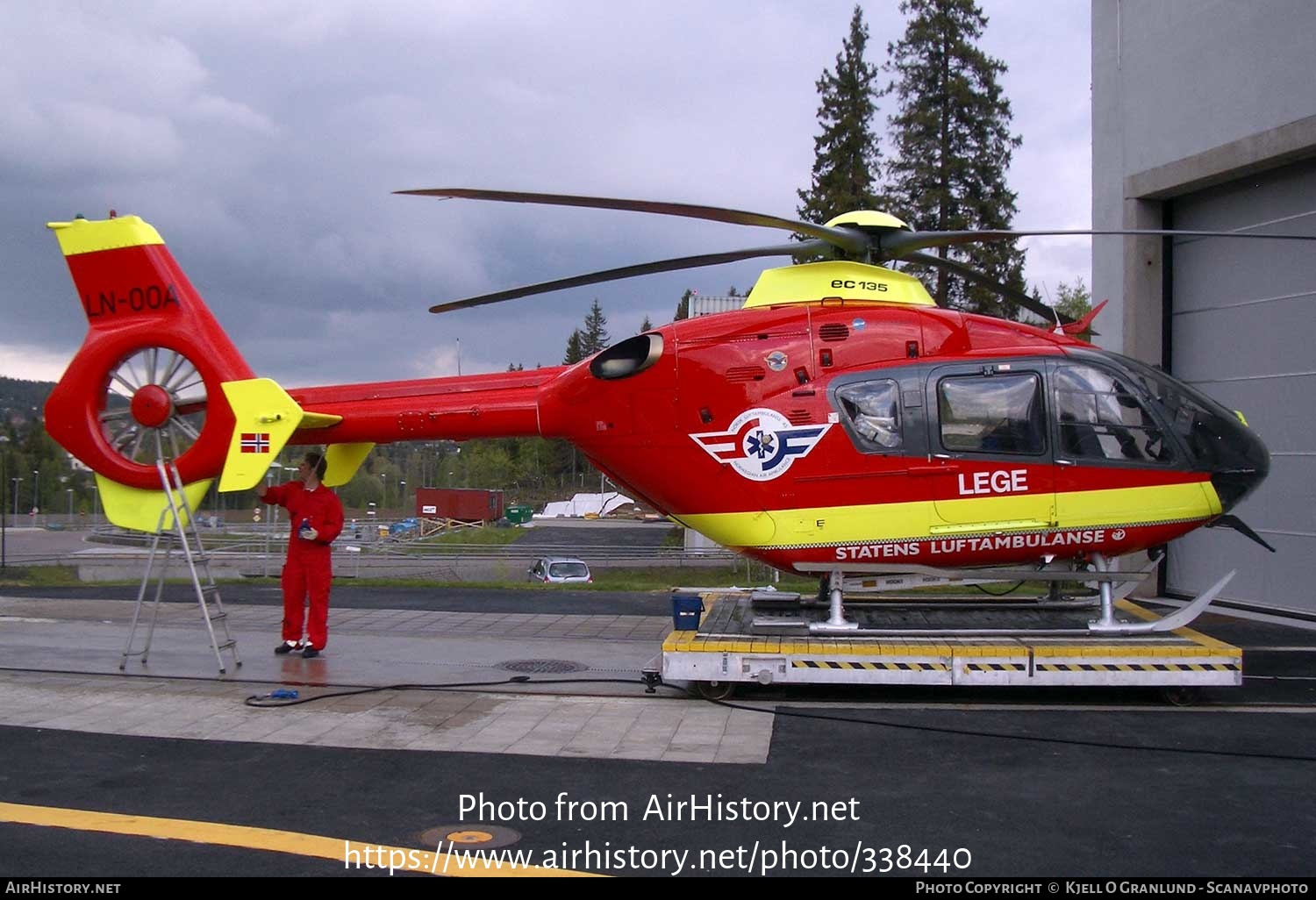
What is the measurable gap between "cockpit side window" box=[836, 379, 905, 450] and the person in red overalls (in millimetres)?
5709

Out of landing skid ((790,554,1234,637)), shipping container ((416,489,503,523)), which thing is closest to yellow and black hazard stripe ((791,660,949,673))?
landing skid ((790,554,1234,637))

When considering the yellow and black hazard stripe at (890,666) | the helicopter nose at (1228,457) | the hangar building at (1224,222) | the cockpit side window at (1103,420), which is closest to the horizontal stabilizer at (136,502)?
the yellow and black hazard stripe at (890,666)

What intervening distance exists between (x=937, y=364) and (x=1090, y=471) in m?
1.65

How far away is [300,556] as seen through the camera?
36.8 feet

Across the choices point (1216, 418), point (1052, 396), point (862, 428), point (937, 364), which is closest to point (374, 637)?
point (862, 428)

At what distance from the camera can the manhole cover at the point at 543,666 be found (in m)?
10.5

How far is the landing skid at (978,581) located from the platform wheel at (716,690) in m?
0.73

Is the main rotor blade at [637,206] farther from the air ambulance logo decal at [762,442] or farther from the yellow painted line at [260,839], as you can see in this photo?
the yellow painted line at [260,839]

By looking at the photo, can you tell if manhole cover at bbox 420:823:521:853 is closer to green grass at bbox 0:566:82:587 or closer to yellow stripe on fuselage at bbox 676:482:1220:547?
yellow stripe on fuselage at bbox 676:482:1220:547

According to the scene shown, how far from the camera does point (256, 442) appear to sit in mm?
10492

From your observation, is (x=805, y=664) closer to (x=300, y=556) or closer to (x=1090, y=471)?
(x=1090, y=471)

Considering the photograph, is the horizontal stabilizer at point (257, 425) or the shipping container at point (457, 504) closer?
the horizontal stabilizer at point (257, 425)

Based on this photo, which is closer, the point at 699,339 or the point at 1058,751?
the point at 1058,751
